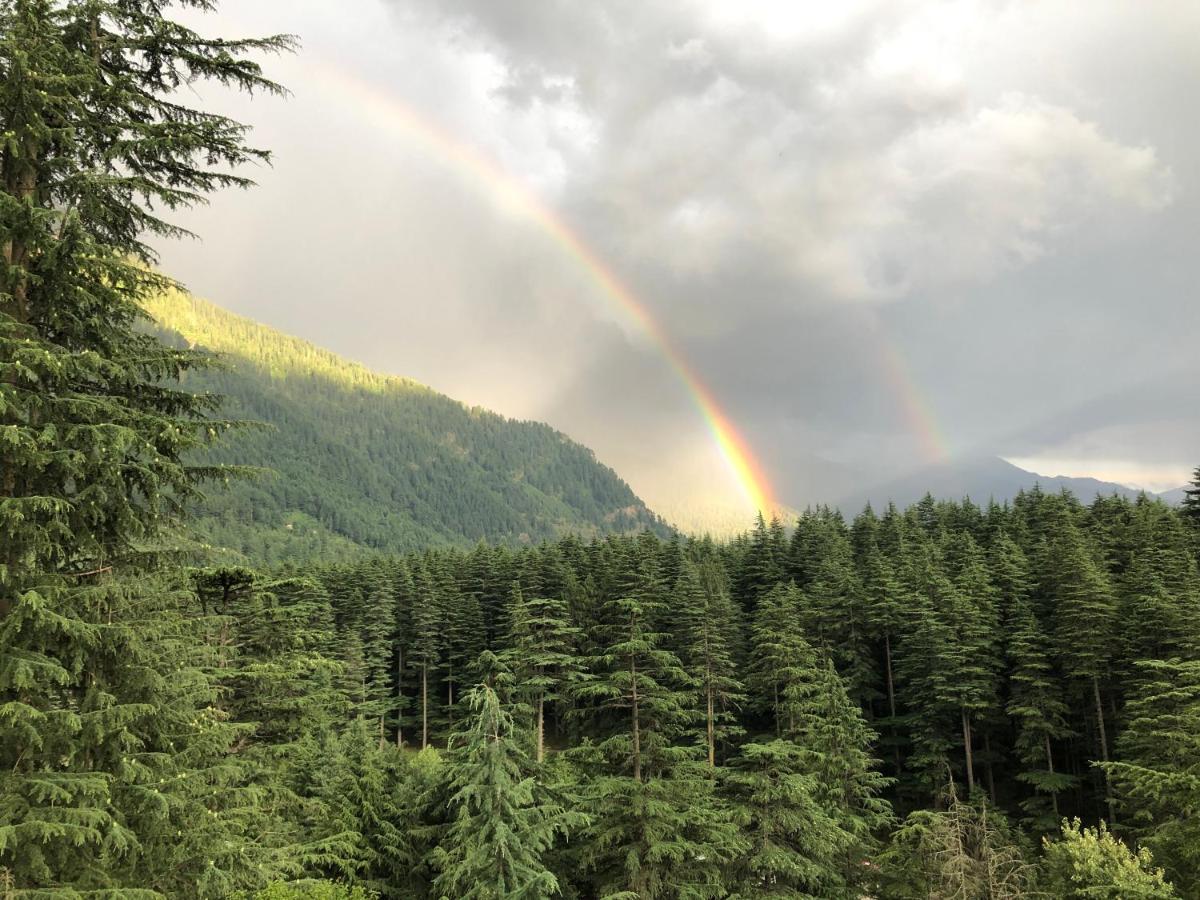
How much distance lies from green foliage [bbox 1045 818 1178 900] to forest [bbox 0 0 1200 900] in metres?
0.13

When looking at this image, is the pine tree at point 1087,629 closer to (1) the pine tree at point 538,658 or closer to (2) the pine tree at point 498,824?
(1) the pine tree at point 538,658

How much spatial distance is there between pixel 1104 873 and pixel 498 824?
14.9m

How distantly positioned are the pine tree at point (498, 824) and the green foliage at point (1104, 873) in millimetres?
12334

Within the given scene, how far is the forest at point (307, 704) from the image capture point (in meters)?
8.43

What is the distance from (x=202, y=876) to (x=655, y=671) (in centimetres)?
1202

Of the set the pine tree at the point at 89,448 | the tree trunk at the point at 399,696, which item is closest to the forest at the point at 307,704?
the pine tree at the point at 89,448

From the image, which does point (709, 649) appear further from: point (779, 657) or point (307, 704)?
point (307, 704)

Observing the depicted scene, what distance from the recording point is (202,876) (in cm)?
942

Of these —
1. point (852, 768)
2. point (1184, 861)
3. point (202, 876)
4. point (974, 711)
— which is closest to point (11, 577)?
point (202, 876)

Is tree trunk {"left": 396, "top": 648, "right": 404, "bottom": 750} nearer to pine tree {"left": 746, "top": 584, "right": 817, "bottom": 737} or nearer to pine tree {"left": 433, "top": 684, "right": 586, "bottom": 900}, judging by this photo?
pine tree {"left": 746, "top": 584, "right": 817, "bottom": 737}

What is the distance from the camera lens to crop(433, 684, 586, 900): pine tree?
637 inches

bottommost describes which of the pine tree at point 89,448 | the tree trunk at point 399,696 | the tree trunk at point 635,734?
the tree trunk at point 399,696

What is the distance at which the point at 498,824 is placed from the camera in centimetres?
1645

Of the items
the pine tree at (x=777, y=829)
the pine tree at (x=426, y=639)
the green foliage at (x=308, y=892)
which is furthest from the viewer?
the pine tree at (x=426, y=639)
